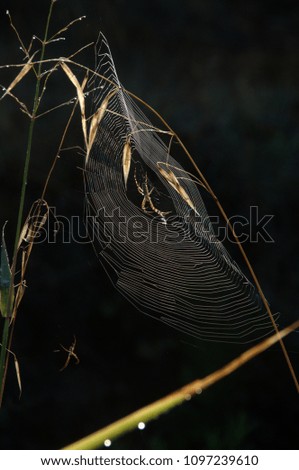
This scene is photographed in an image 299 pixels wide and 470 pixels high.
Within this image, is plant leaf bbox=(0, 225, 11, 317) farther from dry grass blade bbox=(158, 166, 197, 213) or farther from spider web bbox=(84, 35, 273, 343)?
spider web bbox=(84, 35, 273, 343)

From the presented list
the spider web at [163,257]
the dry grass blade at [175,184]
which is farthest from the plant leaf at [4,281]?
the spider web at [163,257]

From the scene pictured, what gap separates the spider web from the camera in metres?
0.95

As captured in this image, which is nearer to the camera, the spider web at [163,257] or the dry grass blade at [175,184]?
the dry grass blade at [175,184]

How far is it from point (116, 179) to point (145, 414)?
663 mm

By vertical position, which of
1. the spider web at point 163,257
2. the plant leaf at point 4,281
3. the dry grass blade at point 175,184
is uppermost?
the dry grass blade at point 175,184

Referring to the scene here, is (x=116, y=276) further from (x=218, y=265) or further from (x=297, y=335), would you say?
(x=297, y=335)

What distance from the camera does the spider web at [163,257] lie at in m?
0.95

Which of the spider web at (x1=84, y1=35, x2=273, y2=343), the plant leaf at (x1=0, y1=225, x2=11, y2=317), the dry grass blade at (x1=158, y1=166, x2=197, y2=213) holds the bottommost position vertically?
the spider web at (x1=84, y1=35, x2=273, y2=343)

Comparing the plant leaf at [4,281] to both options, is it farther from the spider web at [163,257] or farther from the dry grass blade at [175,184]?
the spider web at [163,257]

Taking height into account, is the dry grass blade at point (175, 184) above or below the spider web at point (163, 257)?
above

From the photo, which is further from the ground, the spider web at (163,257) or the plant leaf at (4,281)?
the plant leaf at (4,281)

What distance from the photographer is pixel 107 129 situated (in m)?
0.91

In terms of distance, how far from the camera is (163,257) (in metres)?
1.05

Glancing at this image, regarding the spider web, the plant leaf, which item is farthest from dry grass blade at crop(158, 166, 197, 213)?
the spider web
